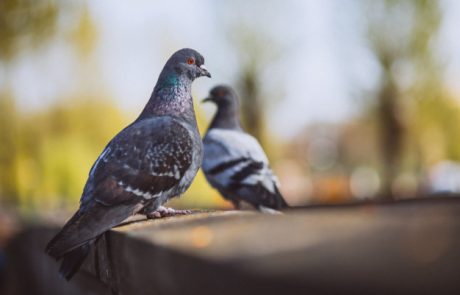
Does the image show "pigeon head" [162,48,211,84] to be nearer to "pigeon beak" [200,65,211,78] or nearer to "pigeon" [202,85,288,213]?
"pigeon beak" [200,65,211,78]

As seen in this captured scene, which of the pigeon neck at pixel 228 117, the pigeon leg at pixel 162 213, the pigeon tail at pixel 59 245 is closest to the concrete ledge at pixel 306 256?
the pigeon tail at pixel 59 245

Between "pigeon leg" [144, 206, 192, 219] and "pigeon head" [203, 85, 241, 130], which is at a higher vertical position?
"pigeon head" [203, 85, 241, 130]

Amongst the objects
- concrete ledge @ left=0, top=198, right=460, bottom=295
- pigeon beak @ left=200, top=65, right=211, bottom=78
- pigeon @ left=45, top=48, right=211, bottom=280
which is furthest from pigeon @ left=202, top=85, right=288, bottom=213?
concrete ledge @ left=0, top=198, right=460, bottom=295

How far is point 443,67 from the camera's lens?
20625 mm

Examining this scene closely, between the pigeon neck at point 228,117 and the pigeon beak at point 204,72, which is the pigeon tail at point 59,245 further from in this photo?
the pigeon neck at point 228,117

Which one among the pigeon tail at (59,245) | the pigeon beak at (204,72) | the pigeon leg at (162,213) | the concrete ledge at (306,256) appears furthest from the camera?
the pigeon beak at (204,72)

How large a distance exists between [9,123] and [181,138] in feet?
51.3

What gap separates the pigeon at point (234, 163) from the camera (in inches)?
209

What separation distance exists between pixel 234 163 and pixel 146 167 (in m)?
2.63

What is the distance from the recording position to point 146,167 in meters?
3.06

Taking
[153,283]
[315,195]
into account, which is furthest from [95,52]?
[153,283]

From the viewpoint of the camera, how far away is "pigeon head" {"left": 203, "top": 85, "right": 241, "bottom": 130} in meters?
6.09

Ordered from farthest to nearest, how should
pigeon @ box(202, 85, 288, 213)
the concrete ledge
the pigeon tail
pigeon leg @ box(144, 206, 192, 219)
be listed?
1. pigeon @ box(202, 85, 288, 213)
2. pigeon leg @ box(144, 206, 192, 219)
3. the pigeon tail
4. the concrete ledge

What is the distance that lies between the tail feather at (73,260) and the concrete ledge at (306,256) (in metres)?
0.44
